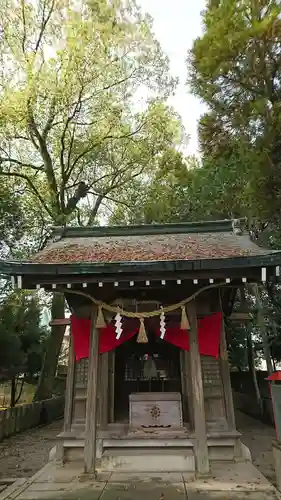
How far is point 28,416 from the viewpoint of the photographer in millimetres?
13867

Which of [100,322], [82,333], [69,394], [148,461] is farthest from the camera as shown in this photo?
[69,394]

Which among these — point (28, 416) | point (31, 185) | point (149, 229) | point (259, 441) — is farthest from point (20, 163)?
point (259, 441)

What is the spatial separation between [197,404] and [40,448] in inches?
276

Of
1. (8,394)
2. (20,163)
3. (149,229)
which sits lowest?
(8,394)

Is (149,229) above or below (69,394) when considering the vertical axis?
above

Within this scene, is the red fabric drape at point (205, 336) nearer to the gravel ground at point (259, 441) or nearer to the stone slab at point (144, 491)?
the stone slab at point (144, 491)

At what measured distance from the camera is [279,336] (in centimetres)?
1507

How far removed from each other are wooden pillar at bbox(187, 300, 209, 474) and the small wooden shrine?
2cm

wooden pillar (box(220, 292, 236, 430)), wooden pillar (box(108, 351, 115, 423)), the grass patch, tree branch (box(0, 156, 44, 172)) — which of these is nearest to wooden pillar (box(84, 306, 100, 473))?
wooden pillar (box(108, 351, 115, 423))

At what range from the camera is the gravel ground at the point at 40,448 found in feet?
26.1

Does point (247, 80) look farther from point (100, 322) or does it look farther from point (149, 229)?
point (100, 322)

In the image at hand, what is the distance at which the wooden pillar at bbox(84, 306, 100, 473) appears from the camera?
6219 mm

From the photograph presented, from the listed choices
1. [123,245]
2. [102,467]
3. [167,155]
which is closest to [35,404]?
[102,467]

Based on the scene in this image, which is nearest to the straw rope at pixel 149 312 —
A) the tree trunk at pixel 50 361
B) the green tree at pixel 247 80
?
the green tree at pixel 247 80
